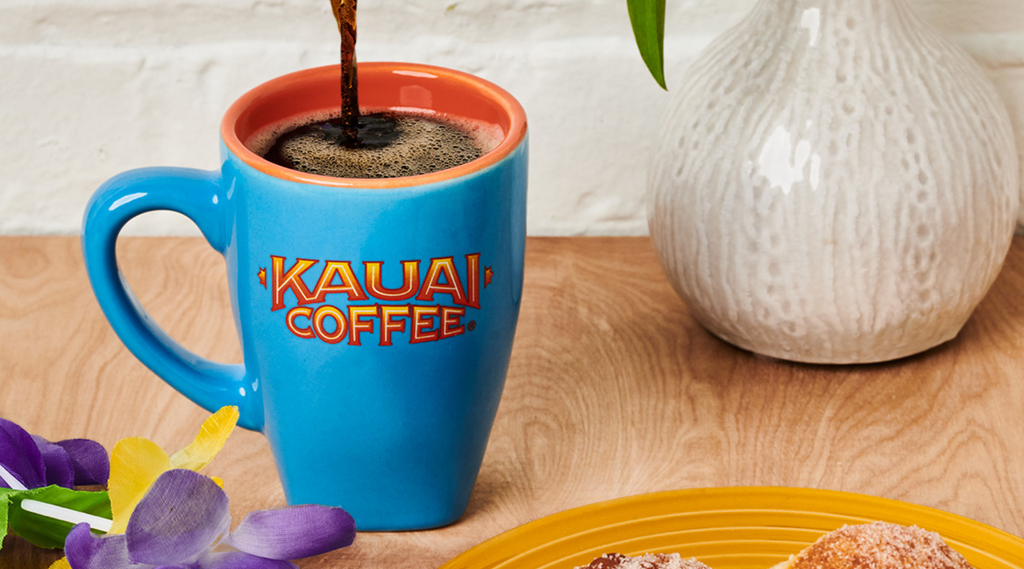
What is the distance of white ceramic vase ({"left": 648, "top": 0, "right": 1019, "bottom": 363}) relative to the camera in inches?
18.2

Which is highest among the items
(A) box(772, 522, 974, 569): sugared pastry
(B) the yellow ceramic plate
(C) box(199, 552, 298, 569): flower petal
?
(A) box(772, 522, 974, 569): sugared pastry

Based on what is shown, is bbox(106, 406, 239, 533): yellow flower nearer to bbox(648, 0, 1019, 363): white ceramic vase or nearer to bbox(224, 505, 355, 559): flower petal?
bbox(224, 505, 355, 559): flower petal

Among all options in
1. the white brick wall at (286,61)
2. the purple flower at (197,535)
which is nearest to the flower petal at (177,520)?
the purple flower at (197,535)

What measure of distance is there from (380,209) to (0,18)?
1.41ft

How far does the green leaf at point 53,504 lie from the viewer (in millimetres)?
371

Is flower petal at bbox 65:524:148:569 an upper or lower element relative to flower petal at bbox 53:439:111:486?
upper

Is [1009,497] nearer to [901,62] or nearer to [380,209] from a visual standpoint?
[901,62]

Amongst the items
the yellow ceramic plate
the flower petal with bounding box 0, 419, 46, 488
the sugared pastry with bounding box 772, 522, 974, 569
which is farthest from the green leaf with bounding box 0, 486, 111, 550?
the sugared pastry with bounding box 772, 522, 974, 569

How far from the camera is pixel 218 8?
636mm

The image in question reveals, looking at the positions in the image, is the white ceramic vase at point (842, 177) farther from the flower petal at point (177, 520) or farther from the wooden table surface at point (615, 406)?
the flower petal at point (177, 520)

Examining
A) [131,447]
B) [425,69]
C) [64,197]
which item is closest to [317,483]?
[131,447]

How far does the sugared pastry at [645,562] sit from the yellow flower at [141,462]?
0.15 meters

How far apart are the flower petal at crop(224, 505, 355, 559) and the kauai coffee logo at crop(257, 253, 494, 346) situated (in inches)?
2.6

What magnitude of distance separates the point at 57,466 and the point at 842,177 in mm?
371
